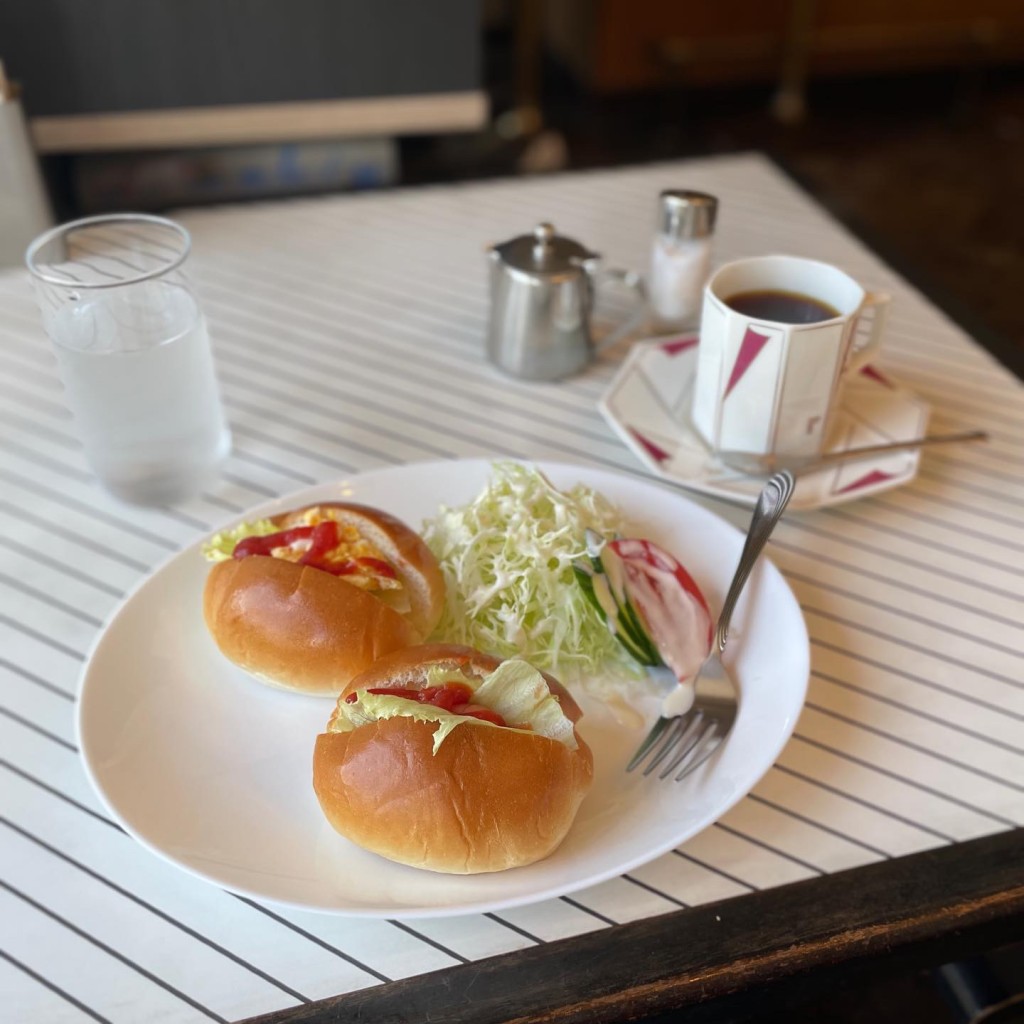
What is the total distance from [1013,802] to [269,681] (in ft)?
2.02

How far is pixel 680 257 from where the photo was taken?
1281 mm

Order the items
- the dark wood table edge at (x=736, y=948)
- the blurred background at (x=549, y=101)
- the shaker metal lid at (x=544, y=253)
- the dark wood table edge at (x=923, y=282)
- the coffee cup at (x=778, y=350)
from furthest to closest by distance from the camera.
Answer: the blurred background at (x=549, y=101), the dark wood table edge at (x=923, y=282), the shaker metal lid at (x=544, y=253), the coffee cup at (x=778, y=350), the dark wood table edge at (x=736, y=948)

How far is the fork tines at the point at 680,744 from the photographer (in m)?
0.78

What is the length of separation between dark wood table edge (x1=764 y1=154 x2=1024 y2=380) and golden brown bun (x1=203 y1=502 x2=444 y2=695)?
35.3 inches

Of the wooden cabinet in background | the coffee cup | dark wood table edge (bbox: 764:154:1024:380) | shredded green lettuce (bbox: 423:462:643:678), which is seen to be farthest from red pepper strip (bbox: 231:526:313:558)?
the wooden cabinet in background

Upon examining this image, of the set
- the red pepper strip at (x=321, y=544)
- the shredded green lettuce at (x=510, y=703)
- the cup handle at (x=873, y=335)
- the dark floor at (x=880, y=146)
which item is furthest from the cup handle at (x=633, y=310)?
the dark floor at (x=880, y=146)

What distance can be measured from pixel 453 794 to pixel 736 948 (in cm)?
23

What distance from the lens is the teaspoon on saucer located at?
1.06 m

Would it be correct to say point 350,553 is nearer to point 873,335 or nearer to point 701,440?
point 701,440

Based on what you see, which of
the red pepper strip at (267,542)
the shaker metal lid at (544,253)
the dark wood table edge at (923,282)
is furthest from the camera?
the dark wood table edge at (923,282)

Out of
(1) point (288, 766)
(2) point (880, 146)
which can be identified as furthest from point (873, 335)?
(2) point (880, 146)

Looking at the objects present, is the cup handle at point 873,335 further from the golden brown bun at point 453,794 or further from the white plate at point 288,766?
the golden brown bun at point 453,794

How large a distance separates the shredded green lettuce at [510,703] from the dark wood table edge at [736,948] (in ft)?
0.48

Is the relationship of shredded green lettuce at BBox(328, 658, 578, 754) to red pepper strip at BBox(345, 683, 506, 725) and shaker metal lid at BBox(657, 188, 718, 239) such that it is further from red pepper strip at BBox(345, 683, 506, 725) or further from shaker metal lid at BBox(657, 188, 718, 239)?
shaker metal lid at BBox(657, 188, 718, 239)
